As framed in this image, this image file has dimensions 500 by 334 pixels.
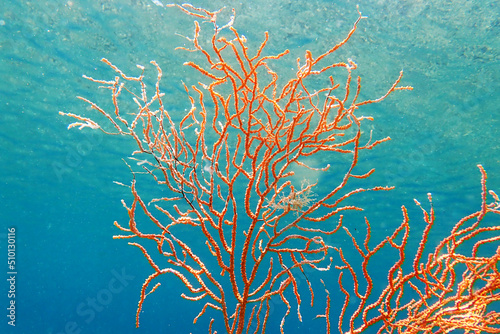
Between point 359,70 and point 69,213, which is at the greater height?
point 359,70

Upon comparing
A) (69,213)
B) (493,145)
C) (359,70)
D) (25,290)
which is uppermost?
(493,145)

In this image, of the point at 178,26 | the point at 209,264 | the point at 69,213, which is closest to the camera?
the point at 178,26

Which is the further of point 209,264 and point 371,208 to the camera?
point 209,264

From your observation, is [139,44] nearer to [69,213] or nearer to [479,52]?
[479,52]

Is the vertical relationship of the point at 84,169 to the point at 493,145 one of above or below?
below

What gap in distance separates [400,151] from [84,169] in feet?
63.3

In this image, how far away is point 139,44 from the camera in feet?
39.0

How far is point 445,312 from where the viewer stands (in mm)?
2867

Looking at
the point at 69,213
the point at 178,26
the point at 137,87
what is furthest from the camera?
the point at 69,213

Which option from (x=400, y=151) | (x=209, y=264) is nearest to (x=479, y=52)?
(x=400, y=151)

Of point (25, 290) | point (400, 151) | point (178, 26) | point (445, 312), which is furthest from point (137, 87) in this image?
point (25, 290)

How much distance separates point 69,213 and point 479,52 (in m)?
32.7

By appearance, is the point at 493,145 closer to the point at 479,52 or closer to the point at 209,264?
the point at 479,52

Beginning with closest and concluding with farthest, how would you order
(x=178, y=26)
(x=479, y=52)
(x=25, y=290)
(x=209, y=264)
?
1. (x=479, y=52)
2. (x=178, y=26)
3. (x=209, y=264)
4. (x=25, y=290)
